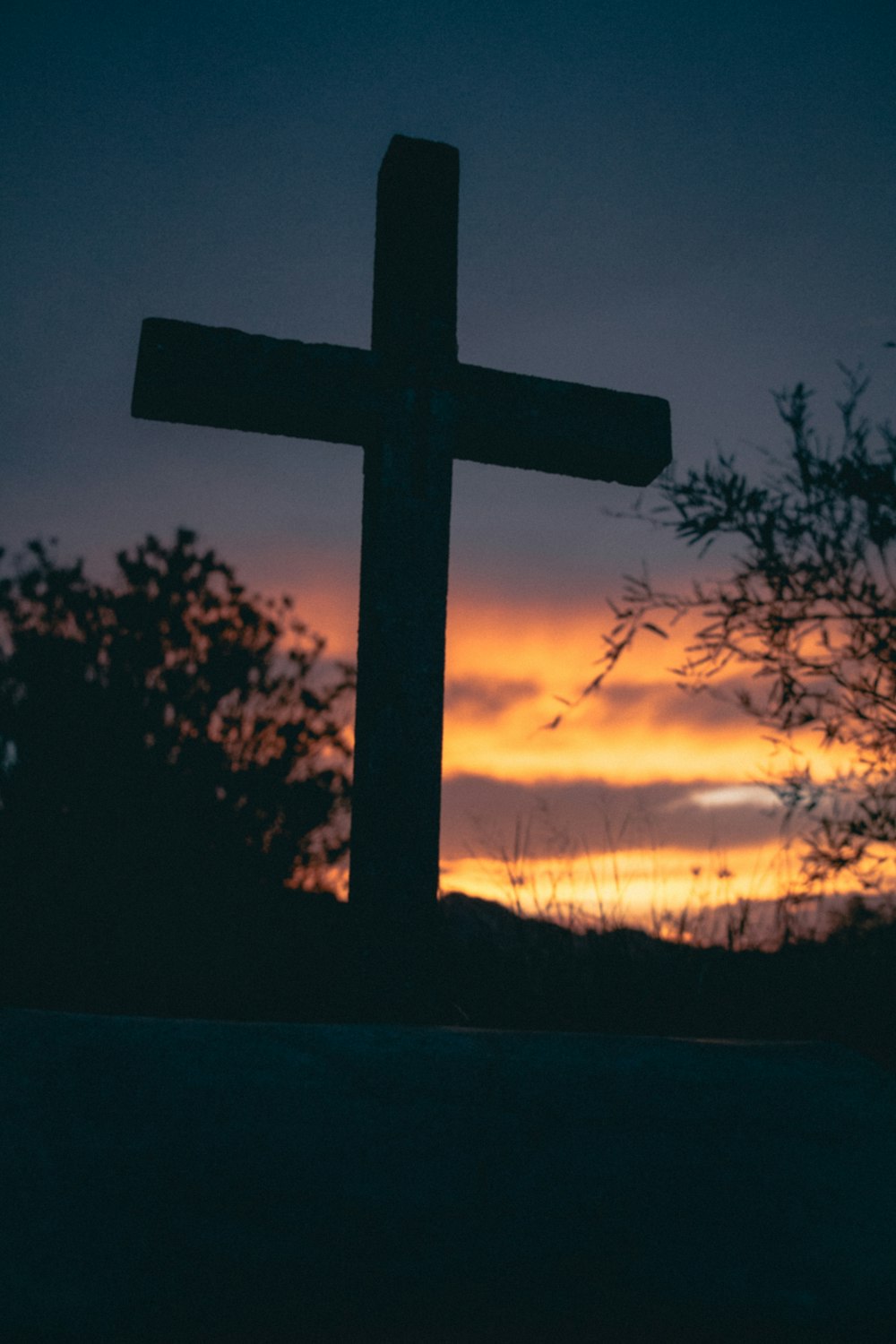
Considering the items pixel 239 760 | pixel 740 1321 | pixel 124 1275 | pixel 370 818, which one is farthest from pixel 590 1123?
pixel 239 760

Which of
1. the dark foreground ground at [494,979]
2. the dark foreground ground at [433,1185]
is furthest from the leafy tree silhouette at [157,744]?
the dark foreground ground at [433,1185]

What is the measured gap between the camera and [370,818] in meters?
3.11

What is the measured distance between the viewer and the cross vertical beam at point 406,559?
309cm

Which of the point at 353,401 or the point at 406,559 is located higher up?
the point at 353,401

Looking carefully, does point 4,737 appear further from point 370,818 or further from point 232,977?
point 370,818

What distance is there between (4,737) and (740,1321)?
1088 centimetres

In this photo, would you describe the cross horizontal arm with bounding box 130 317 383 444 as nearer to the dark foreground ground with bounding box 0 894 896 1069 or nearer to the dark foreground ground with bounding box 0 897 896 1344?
the dark foreground ground with bounding box 0 894 896 1069

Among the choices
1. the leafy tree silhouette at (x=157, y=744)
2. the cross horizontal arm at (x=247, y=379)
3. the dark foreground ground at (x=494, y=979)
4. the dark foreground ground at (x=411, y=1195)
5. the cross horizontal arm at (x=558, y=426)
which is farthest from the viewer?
the leafy tree silhouette at (x=157, y=744)

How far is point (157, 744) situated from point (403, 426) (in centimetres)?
872

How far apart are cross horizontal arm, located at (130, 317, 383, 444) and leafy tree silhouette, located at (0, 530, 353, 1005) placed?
511cm

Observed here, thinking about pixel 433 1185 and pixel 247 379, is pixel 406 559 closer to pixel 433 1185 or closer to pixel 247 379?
pixel 247 379

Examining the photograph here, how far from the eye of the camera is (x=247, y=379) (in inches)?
136

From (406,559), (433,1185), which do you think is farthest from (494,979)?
(433,1185)

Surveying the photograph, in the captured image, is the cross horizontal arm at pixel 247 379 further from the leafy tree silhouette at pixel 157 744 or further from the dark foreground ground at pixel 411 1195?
the leafy tree silhouette at pixel 157 744
